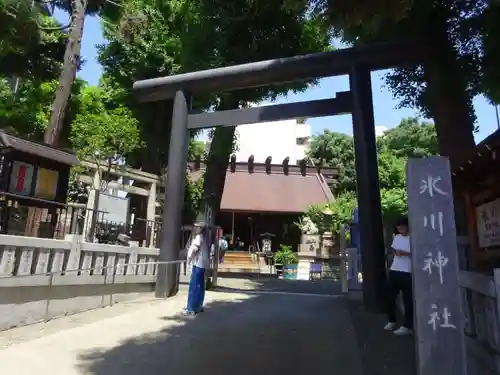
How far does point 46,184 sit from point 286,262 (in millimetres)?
12810

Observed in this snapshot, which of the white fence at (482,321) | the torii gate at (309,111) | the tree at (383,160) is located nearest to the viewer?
the white fence at (482,321)

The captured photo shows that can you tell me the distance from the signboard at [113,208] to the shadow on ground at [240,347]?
10.7ft

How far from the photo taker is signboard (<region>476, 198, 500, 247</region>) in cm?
498

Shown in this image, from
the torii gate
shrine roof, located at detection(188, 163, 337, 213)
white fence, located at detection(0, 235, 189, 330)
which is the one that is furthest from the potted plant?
white fence, located at detection(0, 235, 189, 330)

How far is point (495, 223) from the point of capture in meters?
5.05

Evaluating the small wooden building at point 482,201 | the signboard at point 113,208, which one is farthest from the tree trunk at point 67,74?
the small wooden building at point 482,201

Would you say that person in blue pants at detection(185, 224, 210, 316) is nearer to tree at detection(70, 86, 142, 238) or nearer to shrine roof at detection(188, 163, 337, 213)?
tree at detection(70, 86, 142, 238)

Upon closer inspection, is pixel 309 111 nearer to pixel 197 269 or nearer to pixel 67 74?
pixel 197 269

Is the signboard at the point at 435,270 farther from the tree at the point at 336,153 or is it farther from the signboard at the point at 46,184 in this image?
the tree at the point at 336,153

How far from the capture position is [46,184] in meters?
8.62

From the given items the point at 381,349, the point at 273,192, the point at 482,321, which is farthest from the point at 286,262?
the point at 482,321

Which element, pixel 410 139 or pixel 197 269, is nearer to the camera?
pixel 197 269

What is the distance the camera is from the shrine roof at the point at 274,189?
829 inches

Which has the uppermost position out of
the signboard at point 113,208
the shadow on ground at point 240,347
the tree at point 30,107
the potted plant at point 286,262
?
the tree at point 30,107
